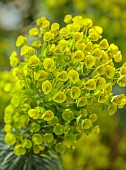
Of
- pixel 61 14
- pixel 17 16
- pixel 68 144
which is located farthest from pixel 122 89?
pixel 17 16

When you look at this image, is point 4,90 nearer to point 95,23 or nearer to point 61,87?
point 61,87

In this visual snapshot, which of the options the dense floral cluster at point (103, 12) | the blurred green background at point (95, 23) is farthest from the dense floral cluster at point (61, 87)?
the dense floral cluster at point (103, 12)

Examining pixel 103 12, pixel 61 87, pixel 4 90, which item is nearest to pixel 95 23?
pixel 103 12

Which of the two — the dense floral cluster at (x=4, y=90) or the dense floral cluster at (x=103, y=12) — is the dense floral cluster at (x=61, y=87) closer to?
the dense floral cluster at (x=4, y=90)

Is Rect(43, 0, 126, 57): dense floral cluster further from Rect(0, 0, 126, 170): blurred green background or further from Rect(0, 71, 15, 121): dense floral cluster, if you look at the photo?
Rect(0, 71, 15, 121): dense floral cluster

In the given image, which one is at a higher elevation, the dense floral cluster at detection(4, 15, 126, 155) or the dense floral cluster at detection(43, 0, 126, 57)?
the dense floral cluster at detection(43, 0, 126, 57)

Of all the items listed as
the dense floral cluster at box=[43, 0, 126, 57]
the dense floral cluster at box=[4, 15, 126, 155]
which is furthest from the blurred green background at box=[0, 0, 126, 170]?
the dense floral cluster at box=[4, 15, 126, 155]
